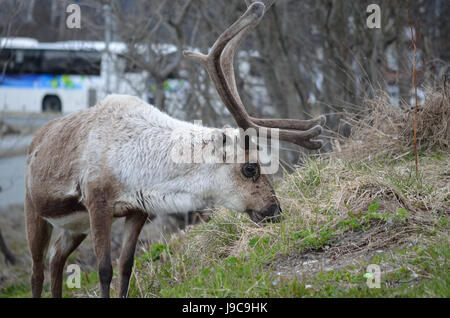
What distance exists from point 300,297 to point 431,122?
342 cm

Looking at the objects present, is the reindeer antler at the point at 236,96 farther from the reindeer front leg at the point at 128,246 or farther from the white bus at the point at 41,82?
the white bus at the point at 41,82

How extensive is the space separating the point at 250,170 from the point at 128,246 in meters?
1.47

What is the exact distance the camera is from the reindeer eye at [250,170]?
5.19 meters

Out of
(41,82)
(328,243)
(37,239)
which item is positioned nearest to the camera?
(328,243)

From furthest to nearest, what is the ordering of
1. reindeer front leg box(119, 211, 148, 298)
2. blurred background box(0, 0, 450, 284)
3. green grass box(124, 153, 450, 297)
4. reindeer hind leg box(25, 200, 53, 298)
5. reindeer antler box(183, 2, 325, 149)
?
1. blurred background box(0, 0, 450, 284)
2. reindeer hind leg box(25, 200, 53, 298)
3. reindeer front leg box(119, 211, 148, 298)
4. reindeer antler box(183, 2, 325, 149)
5. green grass box(124, 153, 450, 297)

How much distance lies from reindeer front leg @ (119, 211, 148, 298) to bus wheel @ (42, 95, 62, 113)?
17.3m

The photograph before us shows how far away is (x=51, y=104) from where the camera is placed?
2236cm

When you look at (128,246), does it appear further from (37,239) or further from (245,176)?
(245,176)

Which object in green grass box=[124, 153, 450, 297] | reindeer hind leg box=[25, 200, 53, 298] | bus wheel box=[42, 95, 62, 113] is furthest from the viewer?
bus wheel box=[42, 95, 62, 113]

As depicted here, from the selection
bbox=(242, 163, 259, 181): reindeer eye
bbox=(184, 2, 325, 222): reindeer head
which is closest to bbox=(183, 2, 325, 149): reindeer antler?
bbox=(184, 2, 325, 222): reindeer head

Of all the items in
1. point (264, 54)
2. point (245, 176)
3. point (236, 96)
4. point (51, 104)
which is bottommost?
point (245, 176)

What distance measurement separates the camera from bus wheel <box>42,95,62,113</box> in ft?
72.6

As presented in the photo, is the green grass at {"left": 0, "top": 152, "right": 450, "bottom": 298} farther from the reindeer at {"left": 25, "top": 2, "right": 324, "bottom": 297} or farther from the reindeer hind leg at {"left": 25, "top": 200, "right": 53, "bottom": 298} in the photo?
the reindeer hind leg at {"left": 25, "top": 200, "right": 53, "bottom": 298}

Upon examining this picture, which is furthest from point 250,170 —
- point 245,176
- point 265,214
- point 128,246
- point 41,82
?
point 41,82
